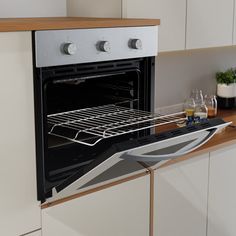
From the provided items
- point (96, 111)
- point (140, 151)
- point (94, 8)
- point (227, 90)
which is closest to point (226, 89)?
point (227, 90)

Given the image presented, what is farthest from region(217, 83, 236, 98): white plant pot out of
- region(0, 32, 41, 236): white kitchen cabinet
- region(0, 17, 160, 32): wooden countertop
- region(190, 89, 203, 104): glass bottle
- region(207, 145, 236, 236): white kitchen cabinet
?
region(0, 32, 41, 236): white kitchen cabinet

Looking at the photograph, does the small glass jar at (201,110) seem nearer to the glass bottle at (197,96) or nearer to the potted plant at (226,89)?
the glass bottle at (197,96)

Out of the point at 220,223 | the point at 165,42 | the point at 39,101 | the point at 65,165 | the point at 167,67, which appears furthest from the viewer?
the point at 167,67

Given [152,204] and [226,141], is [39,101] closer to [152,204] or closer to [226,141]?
[152,204]

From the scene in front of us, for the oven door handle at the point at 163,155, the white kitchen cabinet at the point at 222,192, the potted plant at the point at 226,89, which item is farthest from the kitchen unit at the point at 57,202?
the potted plant at the point at 226,89

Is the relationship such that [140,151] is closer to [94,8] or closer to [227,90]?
[94,8]

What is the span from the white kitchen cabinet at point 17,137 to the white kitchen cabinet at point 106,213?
0.09m

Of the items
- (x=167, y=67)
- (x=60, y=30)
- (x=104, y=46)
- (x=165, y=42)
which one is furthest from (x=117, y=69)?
(x=167, y=67)

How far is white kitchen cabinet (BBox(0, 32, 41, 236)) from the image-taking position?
5.08ft

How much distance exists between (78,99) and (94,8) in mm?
496

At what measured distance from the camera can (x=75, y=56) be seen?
1710mm

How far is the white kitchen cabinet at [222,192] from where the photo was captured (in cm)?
244

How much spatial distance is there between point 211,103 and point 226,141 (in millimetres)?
529

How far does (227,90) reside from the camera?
10.4 feet
